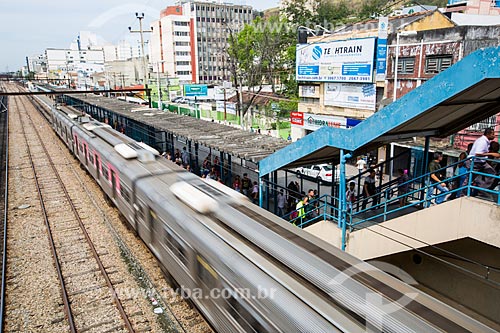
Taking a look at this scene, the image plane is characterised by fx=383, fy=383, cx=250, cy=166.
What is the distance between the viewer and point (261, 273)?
553 centimetres

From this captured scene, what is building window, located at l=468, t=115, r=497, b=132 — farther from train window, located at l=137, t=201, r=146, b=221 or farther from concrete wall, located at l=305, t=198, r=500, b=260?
train window, located at l=137, t=201, r=146, b=221

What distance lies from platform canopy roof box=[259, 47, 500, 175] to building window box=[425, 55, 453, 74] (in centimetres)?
1275

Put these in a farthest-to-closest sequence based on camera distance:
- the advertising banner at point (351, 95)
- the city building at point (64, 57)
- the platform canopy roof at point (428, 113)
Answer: the city building at point (64, 57) < the advertising banner at point (351, 95) < the platform canopy roof at point (428, 113)

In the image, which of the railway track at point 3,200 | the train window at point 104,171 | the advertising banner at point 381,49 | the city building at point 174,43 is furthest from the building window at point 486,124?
the city building at point 174,43

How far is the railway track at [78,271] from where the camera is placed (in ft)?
27.6

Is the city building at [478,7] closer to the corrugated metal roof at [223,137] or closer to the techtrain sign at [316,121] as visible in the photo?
the techtrain sign at [316,121]

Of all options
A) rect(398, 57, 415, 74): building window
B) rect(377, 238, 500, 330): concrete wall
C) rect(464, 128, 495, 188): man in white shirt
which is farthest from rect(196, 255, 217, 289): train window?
rect(398, 57, 415, 74): building window

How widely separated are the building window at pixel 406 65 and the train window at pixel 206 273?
18863 mm

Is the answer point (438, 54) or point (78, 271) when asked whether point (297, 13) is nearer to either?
point (438, 54)

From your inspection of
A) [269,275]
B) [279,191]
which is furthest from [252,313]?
[279,191]

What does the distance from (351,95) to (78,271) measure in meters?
20.1

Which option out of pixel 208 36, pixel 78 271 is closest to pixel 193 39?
pixel 208 36

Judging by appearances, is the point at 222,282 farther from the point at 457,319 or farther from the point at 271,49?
the point at 271,49

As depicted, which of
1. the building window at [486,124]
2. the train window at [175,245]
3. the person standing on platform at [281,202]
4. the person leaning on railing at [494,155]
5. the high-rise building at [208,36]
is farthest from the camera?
the high-rise building at [208,36]
